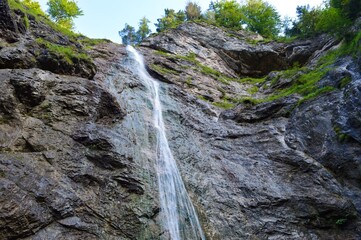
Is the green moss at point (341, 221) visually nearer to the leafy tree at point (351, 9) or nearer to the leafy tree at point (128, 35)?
the leafy tree at point (351, 9)

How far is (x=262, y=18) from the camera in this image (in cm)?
3581

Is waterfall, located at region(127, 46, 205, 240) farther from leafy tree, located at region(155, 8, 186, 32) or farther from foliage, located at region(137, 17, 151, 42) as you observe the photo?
foliage, located at region(137, 17, 151, 42)

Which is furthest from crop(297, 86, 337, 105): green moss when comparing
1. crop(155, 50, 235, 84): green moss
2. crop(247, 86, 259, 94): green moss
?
crop(155, 50, 235, 84): green moss

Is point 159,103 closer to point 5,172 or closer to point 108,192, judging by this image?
point 108,192

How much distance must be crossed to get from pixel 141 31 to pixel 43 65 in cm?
3836

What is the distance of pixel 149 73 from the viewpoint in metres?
17.7

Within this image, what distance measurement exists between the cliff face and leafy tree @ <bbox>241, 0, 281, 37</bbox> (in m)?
21.6

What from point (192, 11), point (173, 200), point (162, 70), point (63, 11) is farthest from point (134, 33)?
point (173, 200)

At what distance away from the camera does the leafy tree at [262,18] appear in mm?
35188

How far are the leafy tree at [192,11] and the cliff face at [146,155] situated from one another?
25.2m

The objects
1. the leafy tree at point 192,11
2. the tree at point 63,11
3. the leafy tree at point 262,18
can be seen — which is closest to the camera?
the tree at point 63,11

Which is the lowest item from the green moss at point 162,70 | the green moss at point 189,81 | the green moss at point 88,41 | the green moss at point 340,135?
the green moss at point 340,135

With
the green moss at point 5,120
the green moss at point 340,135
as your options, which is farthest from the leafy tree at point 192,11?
the green moss at point 5,120

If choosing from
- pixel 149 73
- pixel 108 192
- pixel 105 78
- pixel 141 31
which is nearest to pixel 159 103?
pixel 105 78
